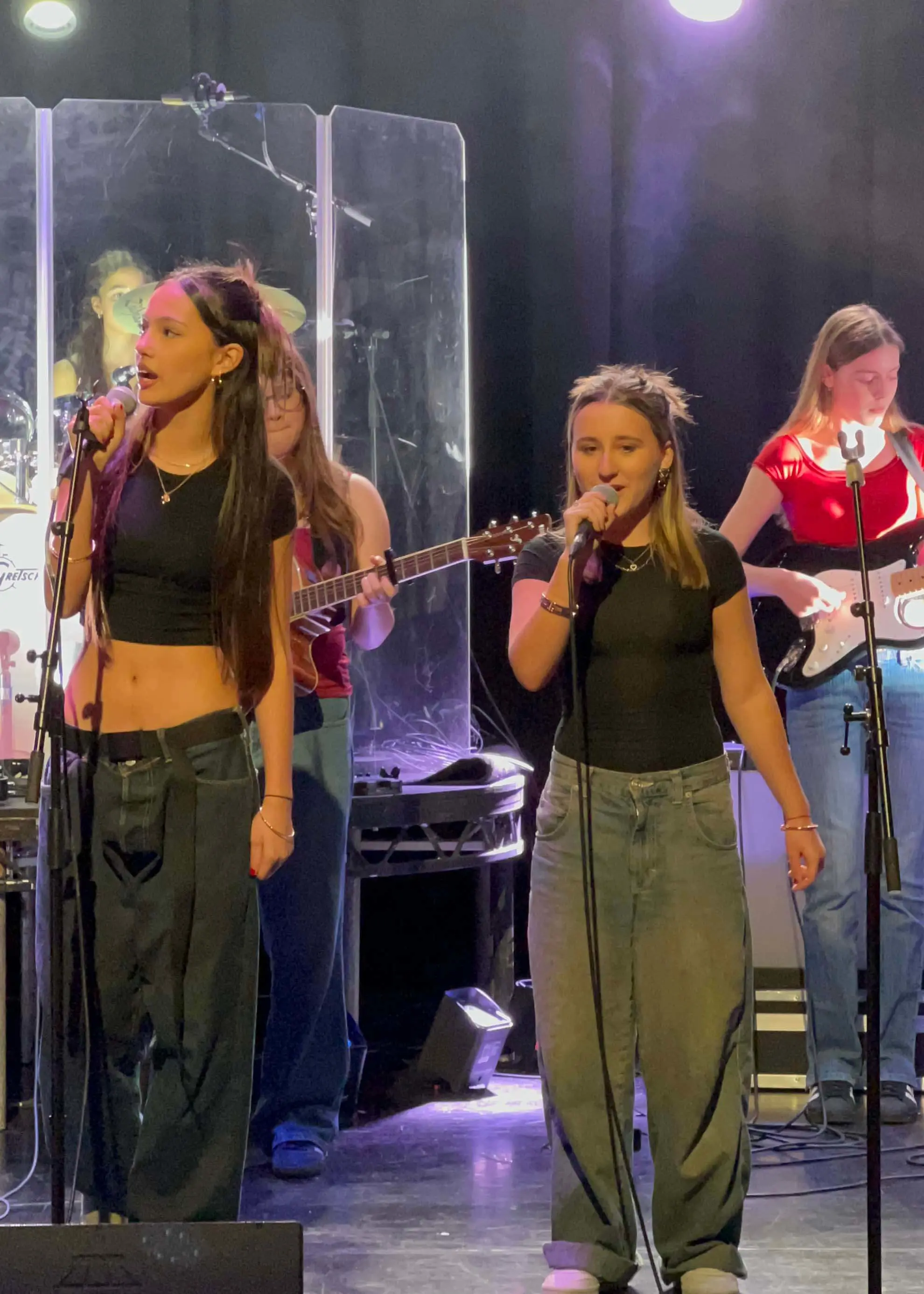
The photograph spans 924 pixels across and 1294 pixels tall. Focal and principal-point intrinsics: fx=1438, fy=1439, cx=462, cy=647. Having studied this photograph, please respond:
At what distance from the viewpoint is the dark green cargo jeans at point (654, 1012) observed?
8.61ft

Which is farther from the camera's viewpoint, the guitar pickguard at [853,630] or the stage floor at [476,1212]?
the guitar pickguard at [853,630]

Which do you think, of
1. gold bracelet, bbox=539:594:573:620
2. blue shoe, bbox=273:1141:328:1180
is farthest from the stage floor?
gold bracelet, bbox=539:594:573:620

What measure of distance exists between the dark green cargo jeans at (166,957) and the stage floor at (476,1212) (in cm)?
52

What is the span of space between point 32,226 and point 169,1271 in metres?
4.13

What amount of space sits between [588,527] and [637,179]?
325cm

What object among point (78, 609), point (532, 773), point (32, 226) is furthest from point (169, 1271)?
point (32, 226)

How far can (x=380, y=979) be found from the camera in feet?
18.5

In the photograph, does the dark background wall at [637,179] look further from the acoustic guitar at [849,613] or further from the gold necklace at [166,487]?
the gold necklace at [166,487]

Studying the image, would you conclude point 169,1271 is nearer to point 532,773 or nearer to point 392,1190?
point 392,1190

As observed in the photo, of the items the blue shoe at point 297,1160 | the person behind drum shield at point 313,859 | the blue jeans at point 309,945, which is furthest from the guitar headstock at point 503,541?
the blue shoe at point 297,1160

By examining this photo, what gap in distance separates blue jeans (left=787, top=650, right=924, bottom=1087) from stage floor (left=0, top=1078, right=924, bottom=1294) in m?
0.25

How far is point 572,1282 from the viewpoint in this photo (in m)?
2.60

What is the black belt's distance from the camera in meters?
2.43

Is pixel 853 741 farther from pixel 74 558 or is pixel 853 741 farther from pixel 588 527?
pixel 74 558
